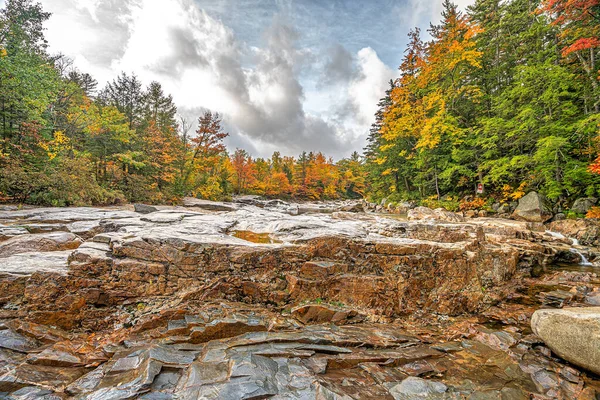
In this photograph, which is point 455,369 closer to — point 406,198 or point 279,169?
point 406,198

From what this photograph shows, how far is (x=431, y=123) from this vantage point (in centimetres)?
1778

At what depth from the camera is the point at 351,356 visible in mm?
3320

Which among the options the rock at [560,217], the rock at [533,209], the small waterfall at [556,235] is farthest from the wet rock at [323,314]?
the rock at [560,217]

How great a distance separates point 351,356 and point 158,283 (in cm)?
364

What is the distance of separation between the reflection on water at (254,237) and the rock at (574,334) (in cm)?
499

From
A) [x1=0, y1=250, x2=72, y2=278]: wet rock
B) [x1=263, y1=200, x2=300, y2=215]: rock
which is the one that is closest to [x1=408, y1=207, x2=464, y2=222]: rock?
[x1=263, y1=200, x2=300, y2=215]: rock

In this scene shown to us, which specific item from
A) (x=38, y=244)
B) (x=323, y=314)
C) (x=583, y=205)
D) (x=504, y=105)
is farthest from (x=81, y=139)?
(x=583, y=205)

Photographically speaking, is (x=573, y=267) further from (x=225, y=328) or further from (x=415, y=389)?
(x=225, y=328)

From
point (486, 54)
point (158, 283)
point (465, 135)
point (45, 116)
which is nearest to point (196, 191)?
point (45, 116)

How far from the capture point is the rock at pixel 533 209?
45.3 ft

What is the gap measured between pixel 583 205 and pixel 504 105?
24.8 ft

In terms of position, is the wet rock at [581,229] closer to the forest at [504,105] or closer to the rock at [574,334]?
the forest at [504,105]

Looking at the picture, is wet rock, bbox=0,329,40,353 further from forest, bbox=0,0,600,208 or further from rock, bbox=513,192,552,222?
rock, bbox=513,192,552,222

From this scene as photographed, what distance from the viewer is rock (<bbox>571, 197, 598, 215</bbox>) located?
12.7m
